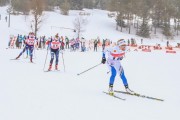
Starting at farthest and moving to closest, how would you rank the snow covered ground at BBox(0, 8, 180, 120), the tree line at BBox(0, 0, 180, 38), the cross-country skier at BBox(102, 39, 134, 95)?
the tree line at BBox(0, 0, 180, 38), the cross-country skier at BBox(102, 39, 134, 95), the snow covered ground at BBox(0, 8, 180, 120)

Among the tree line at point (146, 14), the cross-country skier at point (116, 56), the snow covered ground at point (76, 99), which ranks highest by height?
the tree line at point (146, 14)

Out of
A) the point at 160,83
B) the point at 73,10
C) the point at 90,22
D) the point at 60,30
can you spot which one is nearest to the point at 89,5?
the point at 73,10

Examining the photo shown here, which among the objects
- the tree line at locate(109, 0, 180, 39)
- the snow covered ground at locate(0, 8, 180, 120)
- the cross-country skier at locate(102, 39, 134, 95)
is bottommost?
the snow covered ground at locate(0, 8, 180, 120)

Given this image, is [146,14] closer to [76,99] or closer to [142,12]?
[142,12]

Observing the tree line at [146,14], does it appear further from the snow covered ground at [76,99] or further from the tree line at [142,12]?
the snow covered ground at [76,99]

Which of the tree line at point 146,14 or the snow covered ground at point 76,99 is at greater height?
the tree line at point 146,14

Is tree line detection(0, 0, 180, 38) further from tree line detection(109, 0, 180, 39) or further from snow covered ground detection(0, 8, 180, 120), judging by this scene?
snow covered ground detection(0, 8, 180, 120)

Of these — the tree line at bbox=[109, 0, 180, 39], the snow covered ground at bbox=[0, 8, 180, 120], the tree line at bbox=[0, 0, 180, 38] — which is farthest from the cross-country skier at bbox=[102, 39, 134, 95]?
the tree line at bbox=[109, 0, 180, 39]

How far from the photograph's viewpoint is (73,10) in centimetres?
9875

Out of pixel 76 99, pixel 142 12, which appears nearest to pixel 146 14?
pixel 142 12

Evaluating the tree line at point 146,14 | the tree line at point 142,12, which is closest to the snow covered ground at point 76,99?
the tree line at point 142,12

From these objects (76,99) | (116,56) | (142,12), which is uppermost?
(142,12)

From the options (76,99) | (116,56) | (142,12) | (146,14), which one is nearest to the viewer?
(76,99)

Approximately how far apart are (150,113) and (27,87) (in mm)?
4638
